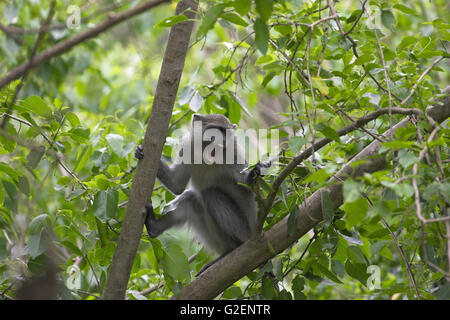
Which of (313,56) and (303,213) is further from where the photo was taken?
(313,56)

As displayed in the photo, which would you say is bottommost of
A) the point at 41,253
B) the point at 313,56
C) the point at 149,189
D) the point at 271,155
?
the point at 41,253

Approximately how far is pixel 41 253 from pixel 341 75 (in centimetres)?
233

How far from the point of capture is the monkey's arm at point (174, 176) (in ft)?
15.0

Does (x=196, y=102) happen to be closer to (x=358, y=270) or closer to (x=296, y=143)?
(x=296, y=143)

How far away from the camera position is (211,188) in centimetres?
480

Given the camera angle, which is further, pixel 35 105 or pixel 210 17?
pixel 35 105

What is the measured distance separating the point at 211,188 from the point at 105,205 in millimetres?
1572

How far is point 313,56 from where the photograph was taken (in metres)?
3.57

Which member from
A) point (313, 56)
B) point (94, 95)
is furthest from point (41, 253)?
point (94, 95)

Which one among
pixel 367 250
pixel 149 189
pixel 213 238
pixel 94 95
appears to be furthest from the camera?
pixel 94 95

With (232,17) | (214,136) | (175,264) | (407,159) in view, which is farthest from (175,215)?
(407,159)
